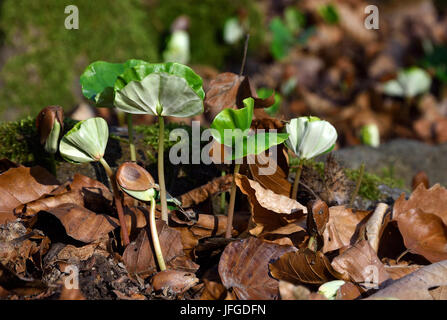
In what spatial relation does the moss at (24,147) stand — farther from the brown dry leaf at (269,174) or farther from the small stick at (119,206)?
the brown dry leaf at (269,174)

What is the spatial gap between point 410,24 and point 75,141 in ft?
15.5

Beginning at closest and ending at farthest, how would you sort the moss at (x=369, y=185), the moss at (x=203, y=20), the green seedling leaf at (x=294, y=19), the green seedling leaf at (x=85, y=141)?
the green seedling leaf at (x=85, y=141) → the moss at (x=369, y=185) → the moss at (x=203, y=20) → the green seedling leaf at (x=294, y=19)

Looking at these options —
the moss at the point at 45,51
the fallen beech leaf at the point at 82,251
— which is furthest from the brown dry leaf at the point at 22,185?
the moss at the point at 45,51

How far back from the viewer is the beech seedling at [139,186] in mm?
1058

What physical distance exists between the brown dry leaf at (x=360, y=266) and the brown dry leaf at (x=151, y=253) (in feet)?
1.18

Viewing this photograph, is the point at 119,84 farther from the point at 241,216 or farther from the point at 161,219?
the point at 241,216

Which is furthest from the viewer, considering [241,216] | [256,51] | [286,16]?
[286,16]

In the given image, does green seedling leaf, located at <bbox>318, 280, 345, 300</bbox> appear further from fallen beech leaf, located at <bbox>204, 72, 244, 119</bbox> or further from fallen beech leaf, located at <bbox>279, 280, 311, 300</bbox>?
fallen beech leaf, located at <bbox>204, 72, 244, 119</bbox>

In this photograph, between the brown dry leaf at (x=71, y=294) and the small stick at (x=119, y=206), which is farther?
the small stick at (x=119, y=206)

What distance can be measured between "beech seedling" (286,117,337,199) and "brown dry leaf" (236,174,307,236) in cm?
13

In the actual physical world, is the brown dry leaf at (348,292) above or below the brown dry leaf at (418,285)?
below
